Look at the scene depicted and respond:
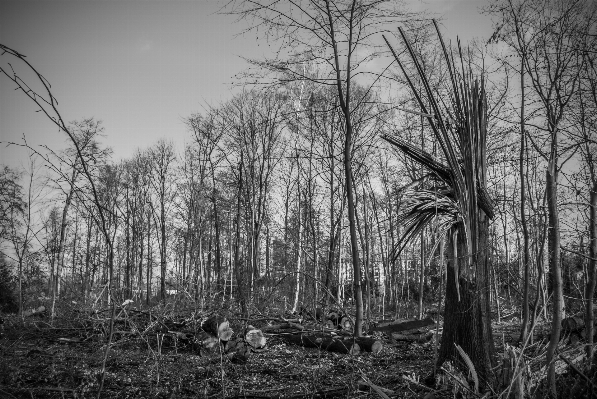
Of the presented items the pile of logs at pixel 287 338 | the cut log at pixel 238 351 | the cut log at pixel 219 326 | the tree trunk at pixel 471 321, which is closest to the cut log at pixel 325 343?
the pile of logs at pixel 287 338

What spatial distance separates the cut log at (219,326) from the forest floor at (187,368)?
10.6 inches

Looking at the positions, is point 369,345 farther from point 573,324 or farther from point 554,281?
point 554,281

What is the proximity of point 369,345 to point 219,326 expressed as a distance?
2.91 metres

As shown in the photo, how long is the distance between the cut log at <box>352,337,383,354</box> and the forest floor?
0.11 meters

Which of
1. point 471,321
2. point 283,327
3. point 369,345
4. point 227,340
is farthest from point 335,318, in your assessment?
point 471,321

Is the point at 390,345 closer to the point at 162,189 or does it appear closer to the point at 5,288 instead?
the point at 5,288

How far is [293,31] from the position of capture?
623 centimetres

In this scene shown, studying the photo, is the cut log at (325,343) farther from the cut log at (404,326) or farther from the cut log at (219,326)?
the cut log at (404,326)

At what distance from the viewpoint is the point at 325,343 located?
25.0ft

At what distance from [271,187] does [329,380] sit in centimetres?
1312

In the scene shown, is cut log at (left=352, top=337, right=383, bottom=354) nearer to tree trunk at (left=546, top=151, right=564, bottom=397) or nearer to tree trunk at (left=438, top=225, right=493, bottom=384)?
tree trunk at (left=438, top=225, right=493, bottom=384)

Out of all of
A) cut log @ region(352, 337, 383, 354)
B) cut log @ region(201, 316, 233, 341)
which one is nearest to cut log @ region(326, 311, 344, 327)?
cut log @ region(352, 337, 383, 354)

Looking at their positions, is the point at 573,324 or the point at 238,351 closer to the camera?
the point at 238,351

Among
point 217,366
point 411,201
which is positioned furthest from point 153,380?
point 411,201
